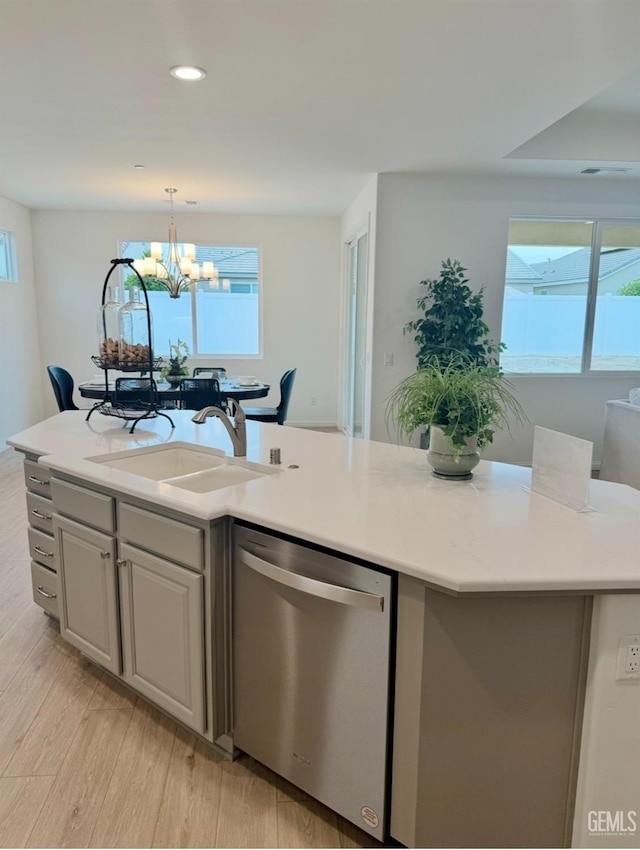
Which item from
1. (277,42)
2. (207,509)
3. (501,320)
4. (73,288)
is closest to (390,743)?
(207,509)

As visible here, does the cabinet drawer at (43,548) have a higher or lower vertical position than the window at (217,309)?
lower

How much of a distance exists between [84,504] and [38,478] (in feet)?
1.83

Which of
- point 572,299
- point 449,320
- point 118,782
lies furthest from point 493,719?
point 572,299

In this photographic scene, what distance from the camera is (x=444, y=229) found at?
5.12 meters

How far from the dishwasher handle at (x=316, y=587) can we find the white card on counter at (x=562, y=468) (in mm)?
730

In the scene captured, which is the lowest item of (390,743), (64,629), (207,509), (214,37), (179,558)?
(64,629)

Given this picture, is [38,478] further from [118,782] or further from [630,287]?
[630,287]

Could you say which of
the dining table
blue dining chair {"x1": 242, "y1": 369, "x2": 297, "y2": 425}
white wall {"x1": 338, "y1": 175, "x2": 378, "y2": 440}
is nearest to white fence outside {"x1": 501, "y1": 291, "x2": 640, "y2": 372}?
white wall {"x1": 338, "y1": 175, "x2": 378, "y2": 440}

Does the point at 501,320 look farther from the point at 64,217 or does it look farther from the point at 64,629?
the point at 64,217

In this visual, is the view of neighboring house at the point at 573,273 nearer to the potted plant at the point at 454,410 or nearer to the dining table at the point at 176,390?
the dining table at the point at 176,390

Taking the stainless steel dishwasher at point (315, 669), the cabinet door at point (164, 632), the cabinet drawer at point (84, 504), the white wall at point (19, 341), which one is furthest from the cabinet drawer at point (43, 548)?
the white wall at point (19, 341)

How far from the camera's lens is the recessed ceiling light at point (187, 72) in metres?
2.89

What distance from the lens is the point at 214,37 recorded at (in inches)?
102

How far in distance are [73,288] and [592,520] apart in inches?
277
